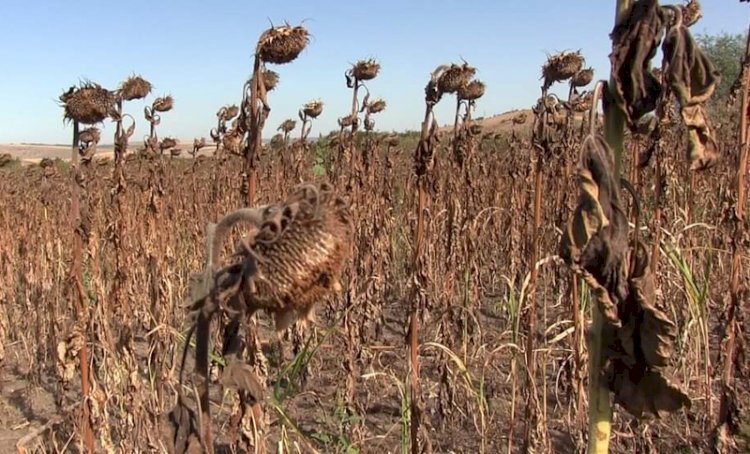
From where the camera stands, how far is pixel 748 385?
4.05 m

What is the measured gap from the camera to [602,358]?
1.08 m

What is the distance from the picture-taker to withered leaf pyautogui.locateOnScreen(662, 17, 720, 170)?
1.00 metres

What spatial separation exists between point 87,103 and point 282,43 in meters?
0.98

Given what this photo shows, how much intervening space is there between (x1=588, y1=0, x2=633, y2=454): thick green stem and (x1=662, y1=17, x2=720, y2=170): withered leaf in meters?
0.09

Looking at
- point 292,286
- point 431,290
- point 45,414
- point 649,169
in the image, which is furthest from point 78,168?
point 649,169

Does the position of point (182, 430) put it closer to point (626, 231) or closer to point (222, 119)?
point (626, 231)

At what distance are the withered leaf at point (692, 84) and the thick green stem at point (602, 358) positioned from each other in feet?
0.29

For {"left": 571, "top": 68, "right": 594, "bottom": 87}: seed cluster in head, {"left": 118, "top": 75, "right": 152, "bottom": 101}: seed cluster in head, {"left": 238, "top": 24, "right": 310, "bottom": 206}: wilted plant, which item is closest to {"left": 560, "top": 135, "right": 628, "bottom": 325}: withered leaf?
{"left": 238, "top": 24, "right": 310, "bottom": 206}: wilted plant

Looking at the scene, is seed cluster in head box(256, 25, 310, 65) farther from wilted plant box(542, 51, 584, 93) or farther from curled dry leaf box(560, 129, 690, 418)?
curled dry leaf box(560, 129, 690, 418)

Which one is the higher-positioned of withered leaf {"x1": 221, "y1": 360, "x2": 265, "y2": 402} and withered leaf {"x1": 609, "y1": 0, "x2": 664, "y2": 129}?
withered leaf {"x1": 609, "y1": 0, "x2": 664, "y2": 129}

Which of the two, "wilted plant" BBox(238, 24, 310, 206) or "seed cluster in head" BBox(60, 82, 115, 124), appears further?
"seed cluster in head" BBox(60, 82, 115, 124)

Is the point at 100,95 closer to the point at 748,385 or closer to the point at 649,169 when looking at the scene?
the point at 748,385

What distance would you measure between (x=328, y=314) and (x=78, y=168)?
3.34m

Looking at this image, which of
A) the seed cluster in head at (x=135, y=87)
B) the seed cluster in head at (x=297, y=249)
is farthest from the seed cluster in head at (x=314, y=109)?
the seed cluster in head at (x=297, y=249)
